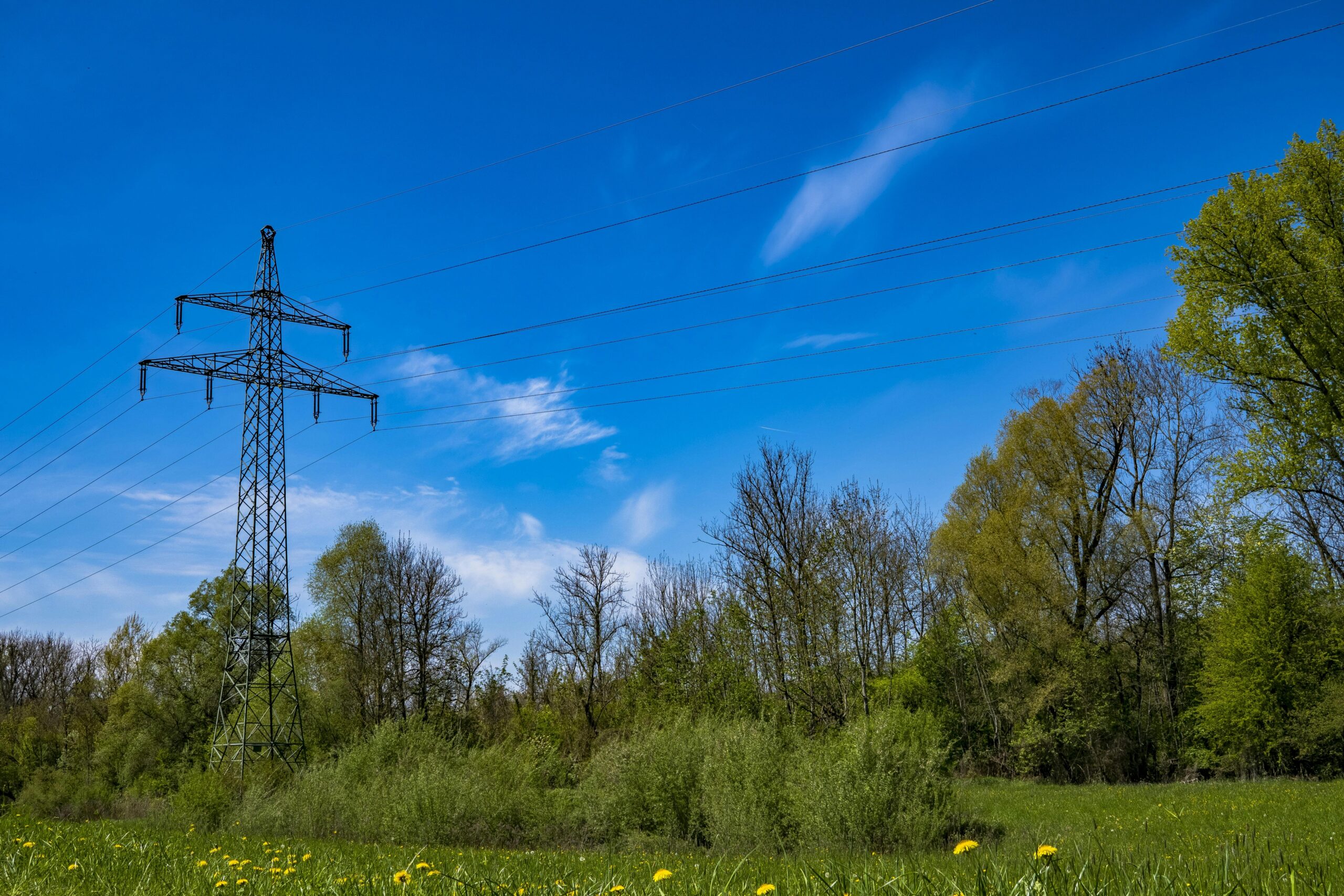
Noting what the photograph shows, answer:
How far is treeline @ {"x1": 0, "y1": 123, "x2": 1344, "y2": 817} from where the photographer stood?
22.0m

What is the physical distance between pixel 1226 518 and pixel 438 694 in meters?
34.2

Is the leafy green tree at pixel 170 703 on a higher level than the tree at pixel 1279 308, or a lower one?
lower

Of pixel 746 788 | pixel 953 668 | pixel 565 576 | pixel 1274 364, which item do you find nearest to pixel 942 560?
pixel 953 668

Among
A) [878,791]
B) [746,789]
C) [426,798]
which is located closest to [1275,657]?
[878,791]

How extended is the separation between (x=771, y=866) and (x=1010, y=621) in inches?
1110

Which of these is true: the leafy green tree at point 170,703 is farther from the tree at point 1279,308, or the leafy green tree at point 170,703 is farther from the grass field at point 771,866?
the tree at point 1279,308

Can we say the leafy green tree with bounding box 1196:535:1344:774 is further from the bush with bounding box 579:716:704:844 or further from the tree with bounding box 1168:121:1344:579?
the bush with bounding box 579:716:704:844

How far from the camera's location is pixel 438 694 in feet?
133

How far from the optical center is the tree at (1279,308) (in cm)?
2108

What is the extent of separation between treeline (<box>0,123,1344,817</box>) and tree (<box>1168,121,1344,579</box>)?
2.7 inches

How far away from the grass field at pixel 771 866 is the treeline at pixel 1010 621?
→ 15.7ft

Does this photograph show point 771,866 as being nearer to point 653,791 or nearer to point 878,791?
point 878,791

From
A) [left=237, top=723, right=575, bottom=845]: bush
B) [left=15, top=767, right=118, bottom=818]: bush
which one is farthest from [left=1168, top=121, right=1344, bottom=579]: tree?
[left=15, top=767, right=118, bottom=818]: bush

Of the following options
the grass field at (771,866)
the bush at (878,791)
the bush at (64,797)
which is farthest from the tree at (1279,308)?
the bush at (64,797)
